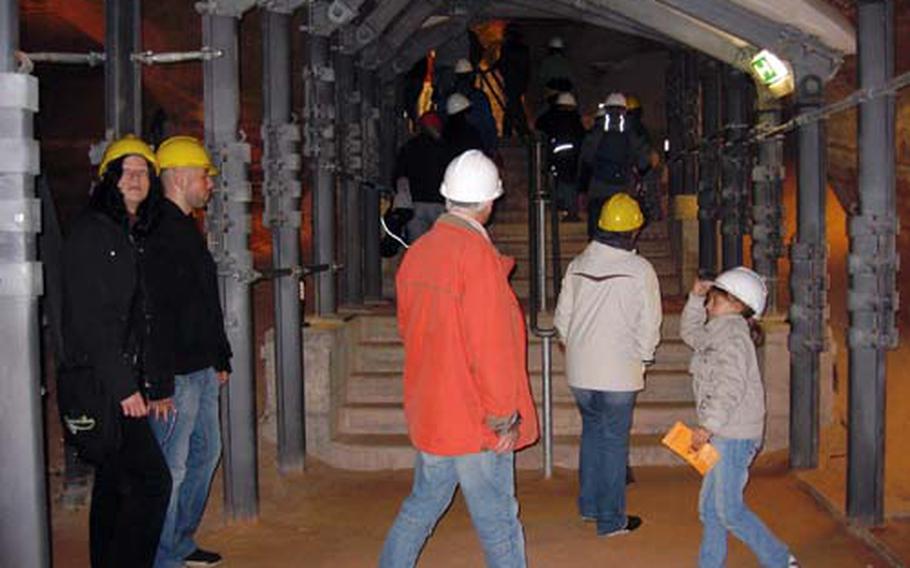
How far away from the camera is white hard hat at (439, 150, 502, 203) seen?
14.7ft

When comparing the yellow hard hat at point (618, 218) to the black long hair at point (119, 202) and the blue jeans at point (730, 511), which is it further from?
the black long hair at point (119, 202)

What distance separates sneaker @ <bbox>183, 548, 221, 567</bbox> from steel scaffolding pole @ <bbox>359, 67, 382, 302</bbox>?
5442 millimetres

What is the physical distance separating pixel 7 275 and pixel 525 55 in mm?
13362

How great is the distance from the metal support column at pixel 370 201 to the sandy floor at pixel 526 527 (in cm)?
354

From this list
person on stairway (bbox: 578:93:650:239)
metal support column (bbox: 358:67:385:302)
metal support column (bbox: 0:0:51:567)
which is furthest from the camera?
metal support column (bbox: 358:67:385:302)

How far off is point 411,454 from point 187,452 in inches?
124

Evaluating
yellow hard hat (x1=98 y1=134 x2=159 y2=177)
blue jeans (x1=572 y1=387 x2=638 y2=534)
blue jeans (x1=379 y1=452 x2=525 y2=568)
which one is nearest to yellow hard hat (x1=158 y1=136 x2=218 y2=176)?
yellow hard hat (x1=98 y1=134 x2=159 y2=177)

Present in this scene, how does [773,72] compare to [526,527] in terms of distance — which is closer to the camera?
[526,527]

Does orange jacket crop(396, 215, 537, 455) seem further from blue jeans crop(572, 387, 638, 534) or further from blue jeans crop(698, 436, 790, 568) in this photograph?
blue jeans crop(572, 387, 638, 534)

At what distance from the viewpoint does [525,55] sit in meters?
16.3

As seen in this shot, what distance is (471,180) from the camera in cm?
449

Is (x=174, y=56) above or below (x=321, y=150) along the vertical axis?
above

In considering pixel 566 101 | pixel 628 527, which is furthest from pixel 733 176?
pixel 628 527

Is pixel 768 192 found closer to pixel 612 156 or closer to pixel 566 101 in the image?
pixel 612 156
